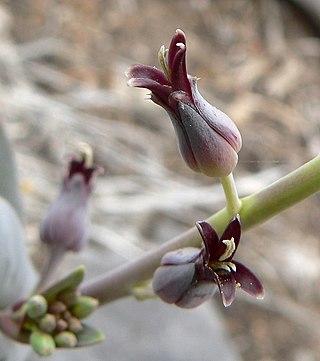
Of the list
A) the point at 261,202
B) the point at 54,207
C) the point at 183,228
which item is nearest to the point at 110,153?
the point at 183,228

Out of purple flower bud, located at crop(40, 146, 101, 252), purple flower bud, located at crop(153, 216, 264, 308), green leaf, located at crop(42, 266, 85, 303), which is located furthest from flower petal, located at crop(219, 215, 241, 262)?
purple flower bud, located at crop(40, 146, 101, 252)

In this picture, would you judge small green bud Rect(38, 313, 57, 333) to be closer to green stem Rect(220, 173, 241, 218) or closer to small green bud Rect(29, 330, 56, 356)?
small green bud Rect(29, 330, 56, 356)

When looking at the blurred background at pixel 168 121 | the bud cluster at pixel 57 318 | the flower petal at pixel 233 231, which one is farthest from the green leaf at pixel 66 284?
the blurred background at pixel 168 121

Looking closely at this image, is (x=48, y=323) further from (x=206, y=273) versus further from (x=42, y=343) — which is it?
(x=206, y=273)

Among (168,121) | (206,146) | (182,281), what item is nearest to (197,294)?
(182,281)

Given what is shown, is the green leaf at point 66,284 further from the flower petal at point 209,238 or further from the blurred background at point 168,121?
the blurred background at point 168,121

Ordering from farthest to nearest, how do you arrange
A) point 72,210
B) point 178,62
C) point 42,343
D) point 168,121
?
point 168,121 → point 72,210 → point 42,343 → point 178,62
